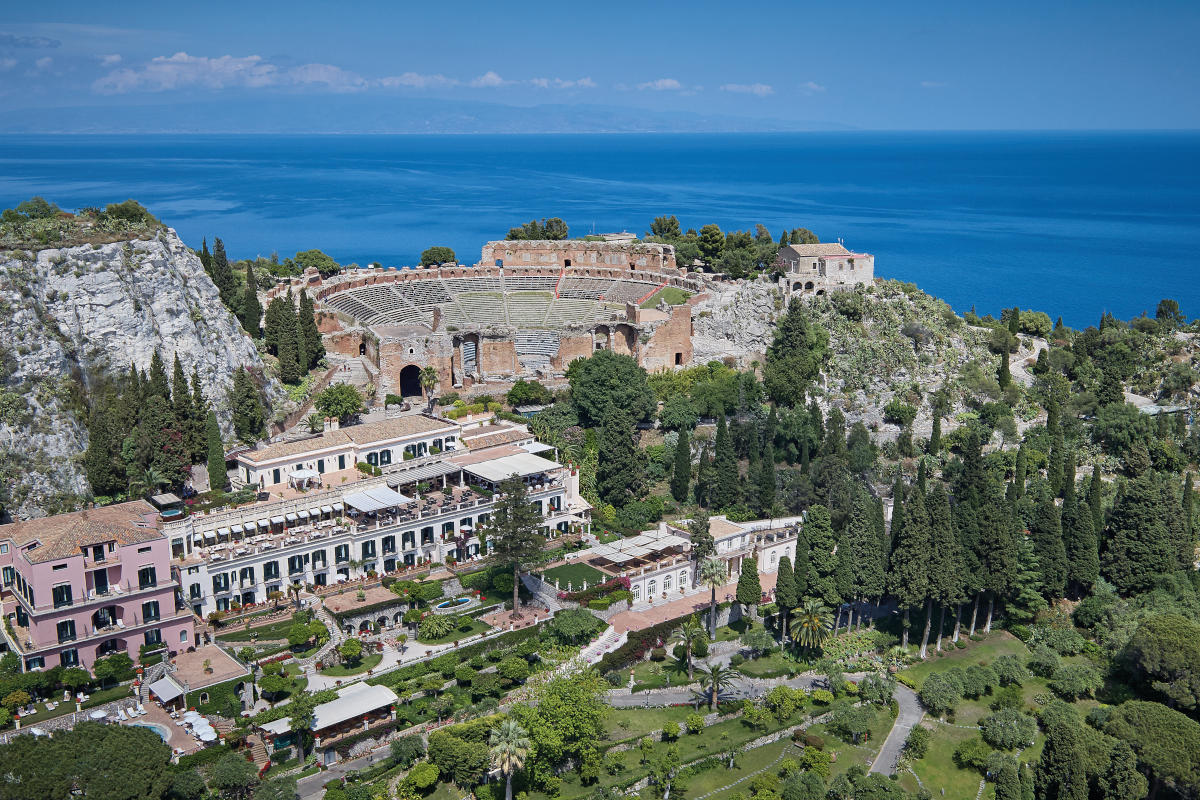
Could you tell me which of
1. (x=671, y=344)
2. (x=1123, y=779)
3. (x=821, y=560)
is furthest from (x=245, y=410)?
(x=1123, y=779)

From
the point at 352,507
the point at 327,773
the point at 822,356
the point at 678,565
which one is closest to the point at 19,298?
the point at 352,507

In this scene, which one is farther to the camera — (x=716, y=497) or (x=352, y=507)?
(x=716, y=497)

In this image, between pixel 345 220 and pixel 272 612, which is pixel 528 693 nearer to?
pixel 272 612

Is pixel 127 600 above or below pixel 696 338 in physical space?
below

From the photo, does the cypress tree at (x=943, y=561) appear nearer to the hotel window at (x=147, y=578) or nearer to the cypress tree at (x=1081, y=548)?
the cypress tree at (x=1081, y=548)

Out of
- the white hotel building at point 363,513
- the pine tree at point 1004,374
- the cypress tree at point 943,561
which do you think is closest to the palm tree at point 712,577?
the cypress tree at point 943,561

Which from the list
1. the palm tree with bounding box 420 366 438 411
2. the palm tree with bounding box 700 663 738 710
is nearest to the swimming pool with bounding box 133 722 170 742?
the palm tree with bounding box 700 663 738 710
